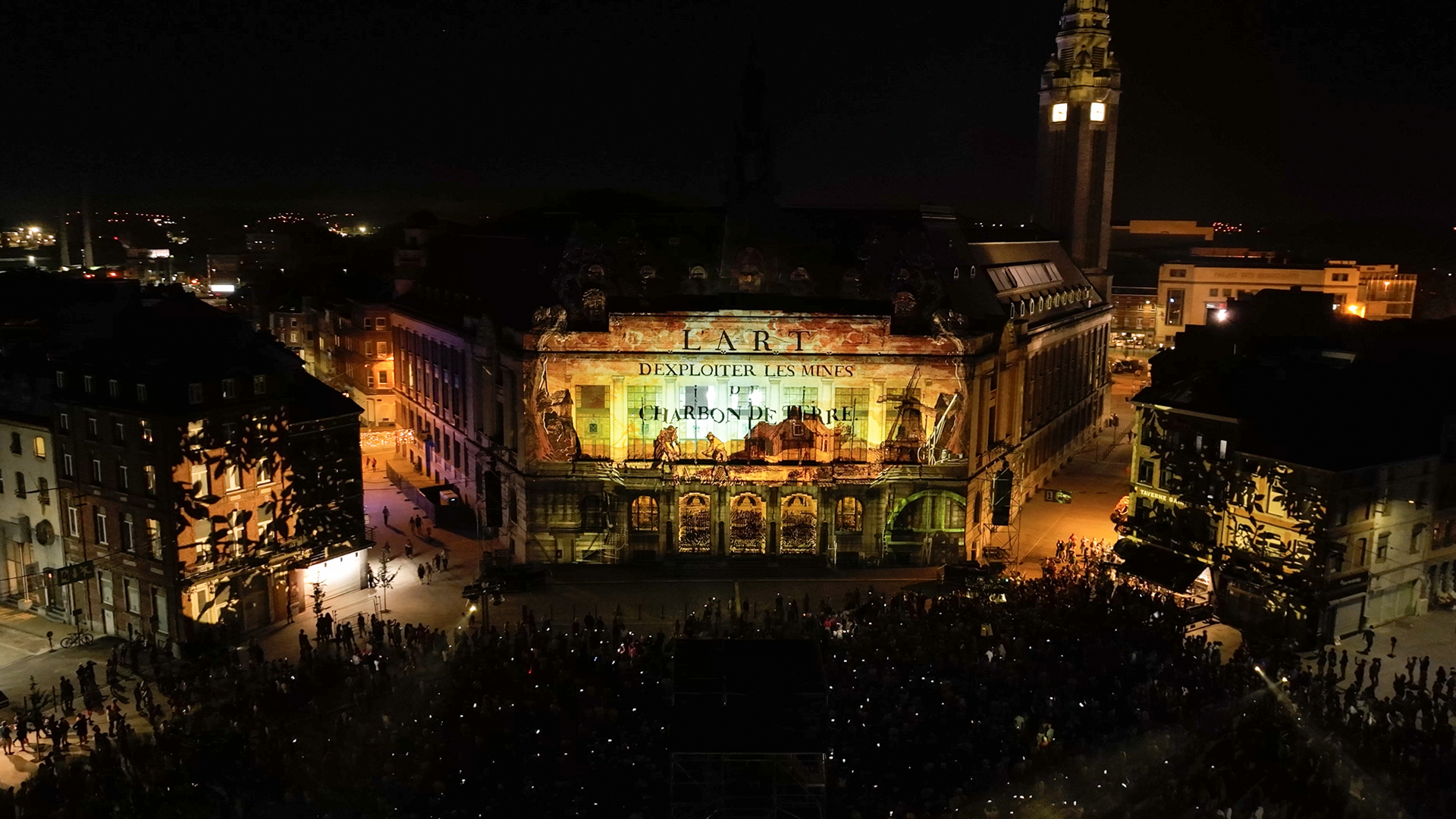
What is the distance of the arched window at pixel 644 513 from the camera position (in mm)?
57188

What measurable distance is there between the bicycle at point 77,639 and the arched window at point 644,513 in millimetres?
24767

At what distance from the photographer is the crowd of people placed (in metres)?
30.5

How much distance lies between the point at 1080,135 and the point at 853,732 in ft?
231

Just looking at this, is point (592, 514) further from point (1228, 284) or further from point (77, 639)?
point (1228, 284)

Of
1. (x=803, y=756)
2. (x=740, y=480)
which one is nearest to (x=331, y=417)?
(x=740, y=480)

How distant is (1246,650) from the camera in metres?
42.0

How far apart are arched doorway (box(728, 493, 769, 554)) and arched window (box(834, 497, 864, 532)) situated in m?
3.76

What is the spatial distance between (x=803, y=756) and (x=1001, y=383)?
36.6 metres

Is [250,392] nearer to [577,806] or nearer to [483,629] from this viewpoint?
[483,629]

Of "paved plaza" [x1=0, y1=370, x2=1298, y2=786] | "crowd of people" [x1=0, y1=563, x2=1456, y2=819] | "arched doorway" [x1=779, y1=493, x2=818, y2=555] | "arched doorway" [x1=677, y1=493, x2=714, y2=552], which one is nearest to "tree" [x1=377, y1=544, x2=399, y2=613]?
"paved plaza" [x1=0, y1=370, x2=1298, y2=786]

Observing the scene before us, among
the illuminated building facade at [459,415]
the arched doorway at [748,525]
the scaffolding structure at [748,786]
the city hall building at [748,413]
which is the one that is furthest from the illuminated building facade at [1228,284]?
the scaffolding structure at [748,786]

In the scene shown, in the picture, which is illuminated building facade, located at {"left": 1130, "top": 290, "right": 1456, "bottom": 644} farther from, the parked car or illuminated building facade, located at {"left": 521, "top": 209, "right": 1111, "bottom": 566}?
illuminated building facade, located at {"left": 521, "top": 209, "right": 1111, "bottom": 566}

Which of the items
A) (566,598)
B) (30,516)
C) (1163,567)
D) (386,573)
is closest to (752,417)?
(566,598)

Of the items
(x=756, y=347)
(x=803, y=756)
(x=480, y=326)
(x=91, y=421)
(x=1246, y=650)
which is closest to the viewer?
(x=803, y=756)
